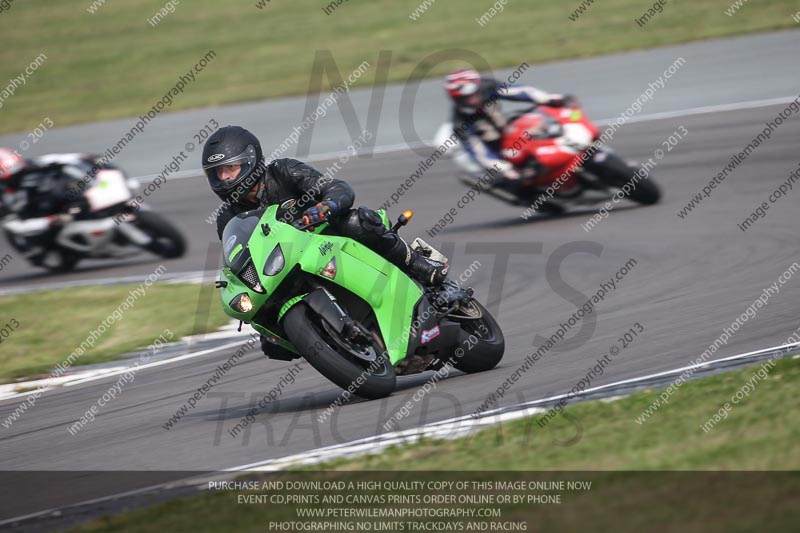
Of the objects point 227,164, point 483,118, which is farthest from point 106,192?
point 227,164

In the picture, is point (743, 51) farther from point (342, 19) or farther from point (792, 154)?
point (342, 19)

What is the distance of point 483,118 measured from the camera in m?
14.3

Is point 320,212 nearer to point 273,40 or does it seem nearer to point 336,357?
point 336,357

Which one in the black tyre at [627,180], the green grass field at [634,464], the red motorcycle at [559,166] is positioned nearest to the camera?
the green grass field at [634,464]

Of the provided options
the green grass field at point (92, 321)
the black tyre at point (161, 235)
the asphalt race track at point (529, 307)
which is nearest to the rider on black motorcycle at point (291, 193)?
the asphalt race track at point (529, 307)

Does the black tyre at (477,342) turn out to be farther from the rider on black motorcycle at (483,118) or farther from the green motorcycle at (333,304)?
the rider on black motorcycle at (483,118)

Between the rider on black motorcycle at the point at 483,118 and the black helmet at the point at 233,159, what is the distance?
7085mm

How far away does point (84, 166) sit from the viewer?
15344 mm

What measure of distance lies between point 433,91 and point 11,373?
501 inches

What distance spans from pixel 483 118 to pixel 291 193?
723 centimetres

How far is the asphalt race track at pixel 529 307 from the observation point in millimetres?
7039

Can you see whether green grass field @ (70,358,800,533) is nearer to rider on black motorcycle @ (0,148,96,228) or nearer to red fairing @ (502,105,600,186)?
red fairing @ (502,105,600,186)

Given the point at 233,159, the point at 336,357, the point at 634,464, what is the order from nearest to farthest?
the point at 634,464 → the point at 336,357 → the point at 233,159

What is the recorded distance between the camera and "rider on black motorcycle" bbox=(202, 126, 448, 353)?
716 cm
